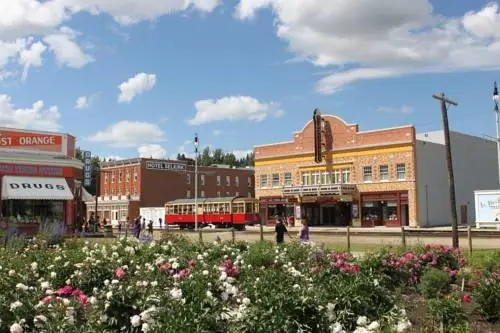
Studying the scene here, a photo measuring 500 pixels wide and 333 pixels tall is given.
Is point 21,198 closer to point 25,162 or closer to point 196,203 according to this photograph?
point 25,162

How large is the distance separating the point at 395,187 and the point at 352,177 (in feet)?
17.8

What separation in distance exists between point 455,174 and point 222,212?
2426 cm

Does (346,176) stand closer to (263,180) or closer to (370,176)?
(370,176)

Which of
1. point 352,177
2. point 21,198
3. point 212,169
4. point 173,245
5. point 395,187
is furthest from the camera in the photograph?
point 212,169

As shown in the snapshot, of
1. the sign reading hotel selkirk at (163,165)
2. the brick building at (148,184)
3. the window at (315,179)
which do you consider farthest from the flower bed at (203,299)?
the sign reading hotel selkirk at (163,165)

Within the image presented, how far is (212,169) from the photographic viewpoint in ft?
319

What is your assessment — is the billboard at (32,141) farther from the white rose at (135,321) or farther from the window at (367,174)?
the white rose at (135,321)

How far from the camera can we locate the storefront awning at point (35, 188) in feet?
122

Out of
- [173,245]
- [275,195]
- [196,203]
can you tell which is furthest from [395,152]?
[173,245]

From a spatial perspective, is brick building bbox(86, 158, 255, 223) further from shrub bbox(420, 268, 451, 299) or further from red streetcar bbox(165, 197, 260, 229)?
shrub bbox(420, 268, 451, 299)

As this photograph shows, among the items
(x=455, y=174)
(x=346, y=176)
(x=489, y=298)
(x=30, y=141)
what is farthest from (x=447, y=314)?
(x=455, y=174)

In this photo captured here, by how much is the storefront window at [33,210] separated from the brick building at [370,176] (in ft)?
86.7

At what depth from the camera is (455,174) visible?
58.2 meters

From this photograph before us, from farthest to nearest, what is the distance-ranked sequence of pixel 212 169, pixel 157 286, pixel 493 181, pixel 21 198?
1. pixel 212 169
2. pixel 493 181
3. pixel 21 198
4. pixel 157 286
